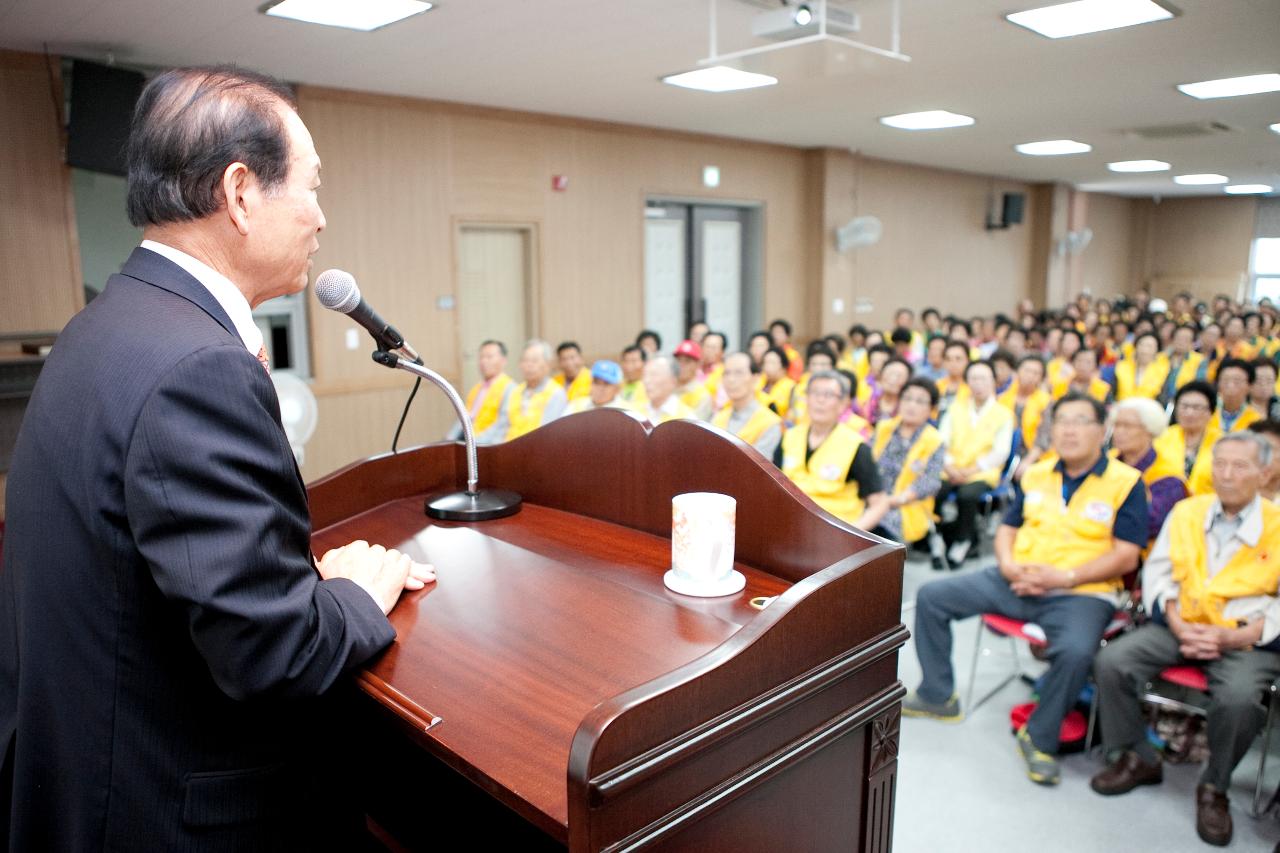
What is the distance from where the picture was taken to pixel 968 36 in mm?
4715

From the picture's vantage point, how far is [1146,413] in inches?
161

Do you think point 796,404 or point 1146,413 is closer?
point 1146,413

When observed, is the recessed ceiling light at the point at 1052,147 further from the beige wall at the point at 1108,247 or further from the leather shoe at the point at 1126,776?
the leather shoe at the point at 1126,776

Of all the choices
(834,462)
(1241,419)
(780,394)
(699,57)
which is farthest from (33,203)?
(1241,419)

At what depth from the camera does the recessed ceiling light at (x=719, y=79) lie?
5594mm

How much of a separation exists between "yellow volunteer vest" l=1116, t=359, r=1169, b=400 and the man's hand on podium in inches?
273

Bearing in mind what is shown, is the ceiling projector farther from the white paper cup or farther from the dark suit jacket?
the dark suit jacket

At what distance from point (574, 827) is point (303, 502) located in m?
0.44

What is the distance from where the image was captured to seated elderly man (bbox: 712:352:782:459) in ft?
14.7

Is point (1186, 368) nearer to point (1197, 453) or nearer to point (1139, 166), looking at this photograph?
point (1197, 453)

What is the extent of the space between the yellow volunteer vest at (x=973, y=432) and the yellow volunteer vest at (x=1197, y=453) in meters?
0.95

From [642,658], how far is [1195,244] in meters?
20.0

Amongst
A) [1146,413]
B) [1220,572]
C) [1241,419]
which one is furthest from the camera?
[1241,419]

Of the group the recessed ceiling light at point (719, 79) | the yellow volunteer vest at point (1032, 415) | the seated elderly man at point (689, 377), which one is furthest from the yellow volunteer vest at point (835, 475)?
the recessed ceiling light at point (719, 79)
